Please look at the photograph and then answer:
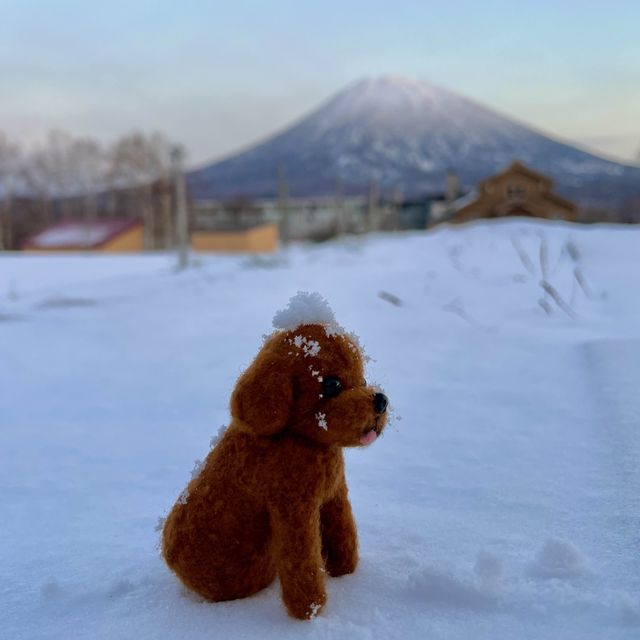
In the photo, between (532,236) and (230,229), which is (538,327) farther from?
(230,229)

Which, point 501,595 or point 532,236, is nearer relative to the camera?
point 501,595

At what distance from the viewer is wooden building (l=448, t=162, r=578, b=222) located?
63.0 ft

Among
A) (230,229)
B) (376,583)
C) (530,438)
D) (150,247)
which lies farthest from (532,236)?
(150,247)

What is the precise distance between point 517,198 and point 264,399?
64.0 feet

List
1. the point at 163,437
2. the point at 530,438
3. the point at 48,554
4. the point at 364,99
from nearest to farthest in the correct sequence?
the point at 48,554 → the point at 530,438 → the point at 163,437 → the point at 364,99

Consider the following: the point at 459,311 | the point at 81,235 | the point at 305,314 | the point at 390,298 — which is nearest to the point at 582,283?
the point at 459,311

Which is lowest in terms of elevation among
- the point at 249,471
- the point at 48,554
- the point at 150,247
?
the point at 150,247

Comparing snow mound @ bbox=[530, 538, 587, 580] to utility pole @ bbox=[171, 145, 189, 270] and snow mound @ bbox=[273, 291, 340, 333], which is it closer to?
snow mound @ bbox=[273, 291, 340, 333]

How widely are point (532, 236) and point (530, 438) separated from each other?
6.00 m

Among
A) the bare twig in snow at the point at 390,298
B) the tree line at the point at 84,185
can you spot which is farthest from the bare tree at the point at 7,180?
the bare twig in snow at the point at 390,298

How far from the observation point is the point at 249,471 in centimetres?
154

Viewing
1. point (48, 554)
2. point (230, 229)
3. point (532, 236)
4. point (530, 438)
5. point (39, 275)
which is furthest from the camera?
point (230, 229)

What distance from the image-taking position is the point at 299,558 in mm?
1489

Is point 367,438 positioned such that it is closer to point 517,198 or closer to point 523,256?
point 523,256
